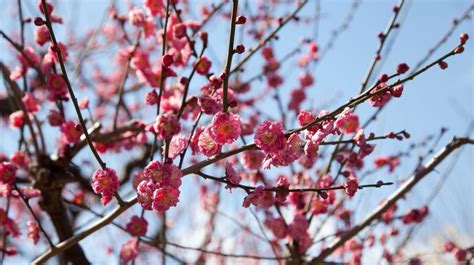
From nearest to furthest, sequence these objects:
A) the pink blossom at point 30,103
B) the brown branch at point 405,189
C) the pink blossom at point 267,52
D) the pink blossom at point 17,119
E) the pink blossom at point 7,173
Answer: the pink blossom at point 7,173
the brown branch at point 405,189
the pink blossom at point 17,119
the pink blossom at point 30,103
the pink blossom at point 267,52

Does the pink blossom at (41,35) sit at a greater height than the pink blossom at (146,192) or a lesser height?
greater

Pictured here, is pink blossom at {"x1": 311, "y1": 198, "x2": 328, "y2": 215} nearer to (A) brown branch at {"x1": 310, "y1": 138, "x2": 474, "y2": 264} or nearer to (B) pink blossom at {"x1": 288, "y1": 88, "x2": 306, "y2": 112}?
(A) brown branch at {"x1": 310, "y1": 138, "x2": 474, "y2": 264}

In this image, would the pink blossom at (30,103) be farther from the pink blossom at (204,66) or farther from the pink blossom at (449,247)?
the pink blossom at (449,247)

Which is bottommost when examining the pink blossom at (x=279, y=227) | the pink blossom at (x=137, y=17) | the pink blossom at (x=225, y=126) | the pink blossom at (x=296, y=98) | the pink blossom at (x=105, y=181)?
the pink blossom at (x=225, y=126)

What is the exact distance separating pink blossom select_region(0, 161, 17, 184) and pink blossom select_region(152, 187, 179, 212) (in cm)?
93

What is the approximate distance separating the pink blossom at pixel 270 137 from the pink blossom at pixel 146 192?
0.43m

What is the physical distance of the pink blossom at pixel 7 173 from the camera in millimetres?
2270

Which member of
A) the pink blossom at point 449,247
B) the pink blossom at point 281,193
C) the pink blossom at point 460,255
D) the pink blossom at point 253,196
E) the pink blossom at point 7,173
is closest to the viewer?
A: the pink blossom at point 253,196

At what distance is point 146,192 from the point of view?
1784 millimetres

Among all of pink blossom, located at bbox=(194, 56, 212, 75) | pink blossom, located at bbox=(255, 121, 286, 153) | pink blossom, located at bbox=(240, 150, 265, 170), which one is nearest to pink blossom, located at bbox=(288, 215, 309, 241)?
pink blossom, located at bbox=(240, 150, 265, 170)

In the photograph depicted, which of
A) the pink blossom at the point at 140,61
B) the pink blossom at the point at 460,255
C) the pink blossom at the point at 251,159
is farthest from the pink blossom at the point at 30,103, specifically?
the pink blossom at the point at 460,255

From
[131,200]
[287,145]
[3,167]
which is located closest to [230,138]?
[287,145]

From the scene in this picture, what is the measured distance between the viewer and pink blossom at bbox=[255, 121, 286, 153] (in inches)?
67.3

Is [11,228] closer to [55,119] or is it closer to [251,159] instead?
[55,119]
